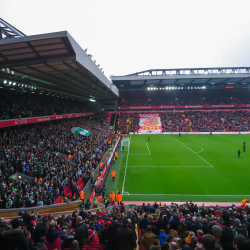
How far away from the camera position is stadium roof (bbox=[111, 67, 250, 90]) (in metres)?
42.8

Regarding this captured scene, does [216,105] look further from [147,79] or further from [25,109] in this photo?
[25,109]

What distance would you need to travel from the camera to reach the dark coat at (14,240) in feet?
9.48

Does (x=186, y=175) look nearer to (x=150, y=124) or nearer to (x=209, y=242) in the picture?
(x=209, y=242)

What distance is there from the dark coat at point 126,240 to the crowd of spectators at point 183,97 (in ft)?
173


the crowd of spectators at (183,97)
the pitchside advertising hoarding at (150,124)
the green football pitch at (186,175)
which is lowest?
the green football pitch at (186,175)

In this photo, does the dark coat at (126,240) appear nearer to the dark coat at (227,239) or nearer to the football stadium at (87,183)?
the football stadium at (87,183)

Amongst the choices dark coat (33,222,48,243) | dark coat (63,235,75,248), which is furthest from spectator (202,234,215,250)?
dark coat (33,222,48,243)

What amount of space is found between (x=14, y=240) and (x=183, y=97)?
2349 inches

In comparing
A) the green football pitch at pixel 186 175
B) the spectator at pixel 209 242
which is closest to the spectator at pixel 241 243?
the spectator at pixel 209 242

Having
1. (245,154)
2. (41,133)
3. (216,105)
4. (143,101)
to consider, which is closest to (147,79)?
(143,101)

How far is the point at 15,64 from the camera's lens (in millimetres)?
11281

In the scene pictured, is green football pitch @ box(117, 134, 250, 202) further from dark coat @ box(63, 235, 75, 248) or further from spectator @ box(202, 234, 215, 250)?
spectator @ box(202, 234, 215, 250)

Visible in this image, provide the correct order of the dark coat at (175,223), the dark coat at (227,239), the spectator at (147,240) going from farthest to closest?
the dark coat at (175,223) < the spectator at (147,240) < the dark coat at (227,239)

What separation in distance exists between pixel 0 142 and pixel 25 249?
14.9 metres
